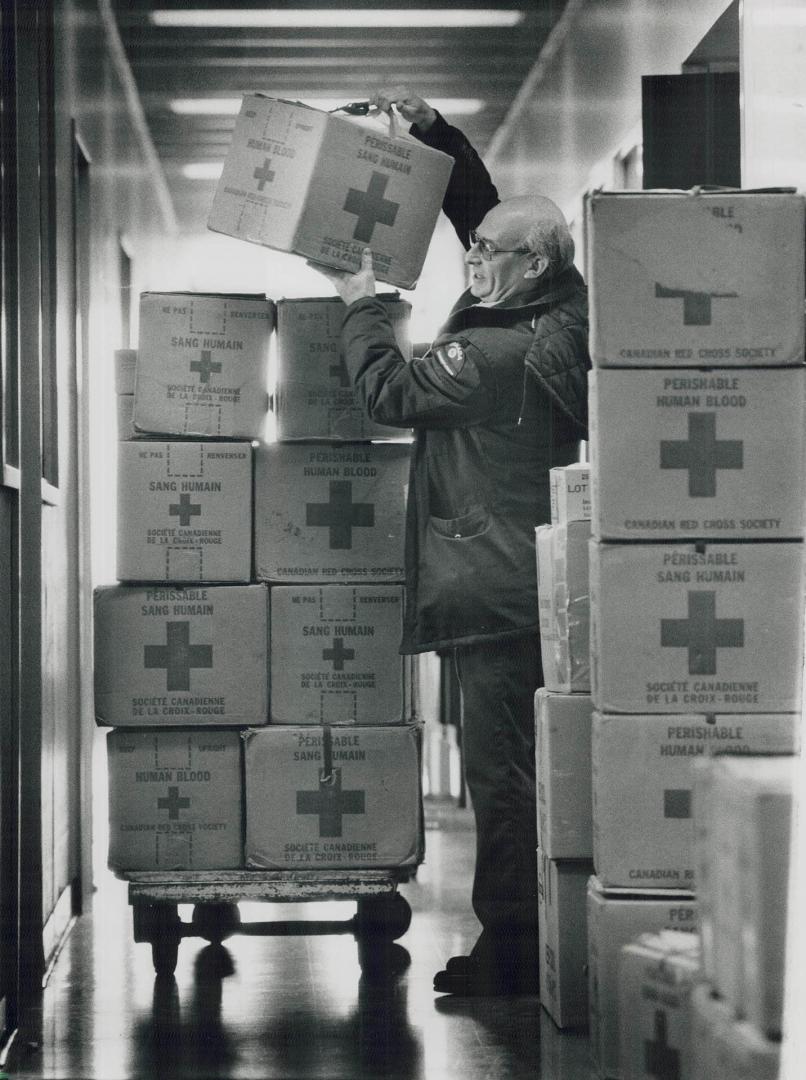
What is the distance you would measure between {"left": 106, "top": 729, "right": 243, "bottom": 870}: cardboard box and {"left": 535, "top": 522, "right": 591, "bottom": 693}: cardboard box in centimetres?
74

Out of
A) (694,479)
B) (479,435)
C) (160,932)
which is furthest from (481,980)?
(694,479)

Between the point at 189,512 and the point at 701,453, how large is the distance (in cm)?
110

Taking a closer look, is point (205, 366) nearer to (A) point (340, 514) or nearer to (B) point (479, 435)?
(A) point (340, 514)

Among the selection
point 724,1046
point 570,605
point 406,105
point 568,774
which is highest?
point 406,105

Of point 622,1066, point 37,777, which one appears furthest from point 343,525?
point 622,1066

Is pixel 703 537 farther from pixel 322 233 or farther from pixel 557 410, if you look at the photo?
pixel 322 233

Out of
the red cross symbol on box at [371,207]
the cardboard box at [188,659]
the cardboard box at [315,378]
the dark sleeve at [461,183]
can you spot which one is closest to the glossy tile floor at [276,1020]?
the cardboard box at [188,659]

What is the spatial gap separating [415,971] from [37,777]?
33.4 inches

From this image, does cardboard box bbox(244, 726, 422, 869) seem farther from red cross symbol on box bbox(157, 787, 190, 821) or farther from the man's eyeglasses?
the man's eyeglasses

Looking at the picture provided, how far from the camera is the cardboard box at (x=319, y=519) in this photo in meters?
3.02

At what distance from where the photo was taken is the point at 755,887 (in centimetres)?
153

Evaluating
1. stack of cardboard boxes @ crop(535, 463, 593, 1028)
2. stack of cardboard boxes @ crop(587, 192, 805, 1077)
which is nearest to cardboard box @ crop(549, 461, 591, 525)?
stack of cardboard boxes @ crop(535, 463, 593, 1028)

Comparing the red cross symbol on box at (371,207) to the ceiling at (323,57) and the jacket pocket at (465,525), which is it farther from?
the ceiling at (323,57)

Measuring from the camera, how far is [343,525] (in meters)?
3.03
